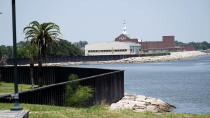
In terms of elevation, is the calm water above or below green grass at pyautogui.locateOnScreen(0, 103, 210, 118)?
below

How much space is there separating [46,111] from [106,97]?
449 inches

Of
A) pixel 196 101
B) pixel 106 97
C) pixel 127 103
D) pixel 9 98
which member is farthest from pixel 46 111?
pixel 196 101

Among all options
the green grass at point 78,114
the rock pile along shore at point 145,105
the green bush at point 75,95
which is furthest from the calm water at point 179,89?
the green grass at point 78,114

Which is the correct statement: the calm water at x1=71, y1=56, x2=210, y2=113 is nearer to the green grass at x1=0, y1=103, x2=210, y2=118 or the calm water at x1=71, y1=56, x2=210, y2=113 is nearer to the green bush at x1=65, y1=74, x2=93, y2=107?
the green bush at x1=65, y1=74, x2=93, y2=107

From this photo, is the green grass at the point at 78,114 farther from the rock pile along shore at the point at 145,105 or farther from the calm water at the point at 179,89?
the calm water at the point at 179,89

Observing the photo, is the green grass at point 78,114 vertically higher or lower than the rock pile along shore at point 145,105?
higher

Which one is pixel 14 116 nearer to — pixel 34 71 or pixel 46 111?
pixel 46 111

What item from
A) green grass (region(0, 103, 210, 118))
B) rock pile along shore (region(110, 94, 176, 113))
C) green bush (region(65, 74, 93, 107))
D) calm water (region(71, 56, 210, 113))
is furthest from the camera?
calm water (region(71, 56, 210, 113))

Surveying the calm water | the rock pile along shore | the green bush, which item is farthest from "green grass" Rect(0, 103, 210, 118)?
the calm water

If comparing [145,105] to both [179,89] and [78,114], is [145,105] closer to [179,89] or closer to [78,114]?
[78,114]

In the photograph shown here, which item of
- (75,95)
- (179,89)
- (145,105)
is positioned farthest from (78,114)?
(179,89)

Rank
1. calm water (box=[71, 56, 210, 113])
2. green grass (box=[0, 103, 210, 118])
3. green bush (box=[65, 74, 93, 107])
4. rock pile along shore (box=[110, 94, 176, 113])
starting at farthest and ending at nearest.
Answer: calm water (box=[71, 56, 210, 113])
rock pile along shore (box=[110, 94, 176, 113])
green bush (box=[65, 74, 93, 107])
green grass (box=[0, 103, 210, 118])

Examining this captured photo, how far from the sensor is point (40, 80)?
113 ft

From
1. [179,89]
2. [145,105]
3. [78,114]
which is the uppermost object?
[78,114]
